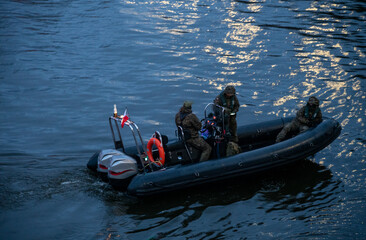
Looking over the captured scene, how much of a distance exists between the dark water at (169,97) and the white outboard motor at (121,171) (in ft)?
1.05

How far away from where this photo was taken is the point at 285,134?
35.7 ft

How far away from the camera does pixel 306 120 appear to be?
1088 cm

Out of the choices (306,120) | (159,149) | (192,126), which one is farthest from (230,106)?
(159,149)

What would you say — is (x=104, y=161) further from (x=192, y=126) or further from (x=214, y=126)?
(x=214, y=126)

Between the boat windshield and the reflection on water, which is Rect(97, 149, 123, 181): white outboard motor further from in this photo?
the boat windshield

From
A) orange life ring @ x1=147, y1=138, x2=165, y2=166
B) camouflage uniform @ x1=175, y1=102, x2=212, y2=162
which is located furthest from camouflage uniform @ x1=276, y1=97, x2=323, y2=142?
orange life ring @ x1=147, y1=138, x2=165, y2=166

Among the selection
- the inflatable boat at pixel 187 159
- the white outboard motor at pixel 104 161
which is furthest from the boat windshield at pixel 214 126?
the white outboard motor at pixel 104 161

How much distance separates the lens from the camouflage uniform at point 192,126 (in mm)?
9703

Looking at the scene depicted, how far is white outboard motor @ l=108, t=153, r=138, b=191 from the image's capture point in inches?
367

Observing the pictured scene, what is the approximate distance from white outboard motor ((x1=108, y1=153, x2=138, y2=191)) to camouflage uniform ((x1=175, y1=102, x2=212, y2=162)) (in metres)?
1.32

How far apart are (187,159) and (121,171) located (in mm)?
1706

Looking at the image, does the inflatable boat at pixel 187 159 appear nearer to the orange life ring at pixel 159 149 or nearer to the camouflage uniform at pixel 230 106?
the orange life ring at pixel 159 149

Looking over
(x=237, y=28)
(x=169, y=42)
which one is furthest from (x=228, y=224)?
(x=237, y=28)

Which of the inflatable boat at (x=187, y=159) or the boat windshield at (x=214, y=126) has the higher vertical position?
the boat windshield at (x=214, y=126)
